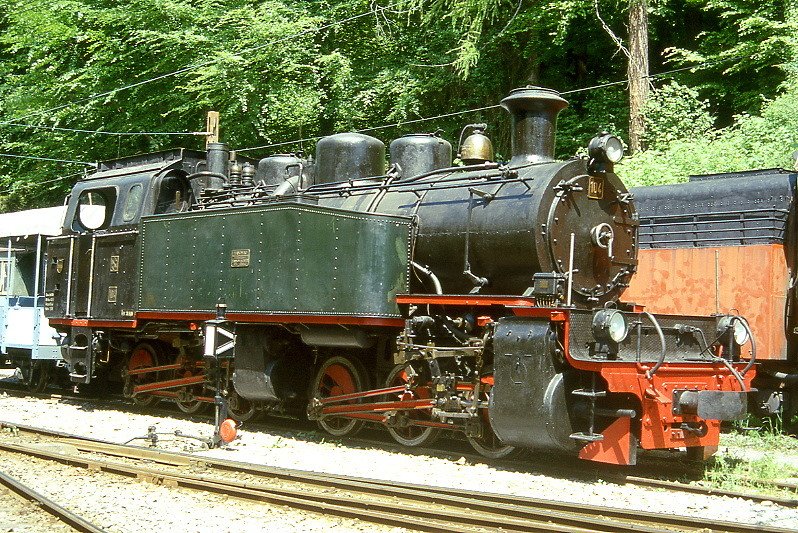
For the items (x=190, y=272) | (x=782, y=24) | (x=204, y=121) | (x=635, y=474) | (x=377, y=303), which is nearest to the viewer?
(x=635, y=474)

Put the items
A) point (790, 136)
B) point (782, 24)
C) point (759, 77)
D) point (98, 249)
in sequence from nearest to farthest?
point (98, 249)
point (790, 136)
point (782, 24)
point (759, 77)

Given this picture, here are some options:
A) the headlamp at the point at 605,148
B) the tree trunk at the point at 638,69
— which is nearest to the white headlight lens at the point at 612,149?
the headlamp at the point at 605,148

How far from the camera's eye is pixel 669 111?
15.7 meters

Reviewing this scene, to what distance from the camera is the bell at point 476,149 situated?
9023mm

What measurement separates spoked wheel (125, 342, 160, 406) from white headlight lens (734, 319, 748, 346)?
7.40 metres

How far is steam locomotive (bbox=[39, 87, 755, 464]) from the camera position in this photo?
23.9 ft

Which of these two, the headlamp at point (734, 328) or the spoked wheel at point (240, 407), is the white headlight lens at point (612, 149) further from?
the spoked wheel at point (240, 407)

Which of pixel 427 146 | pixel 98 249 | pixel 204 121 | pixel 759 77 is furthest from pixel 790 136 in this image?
pixel 204 121

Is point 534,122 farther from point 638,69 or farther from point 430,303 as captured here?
point 638,69

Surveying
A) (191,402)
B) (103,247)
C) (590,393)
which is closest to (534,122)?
(590,393)

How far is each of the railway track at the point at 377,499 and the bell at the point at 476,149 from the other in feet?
12.1

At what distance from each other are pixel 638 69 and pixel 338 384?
9.42m

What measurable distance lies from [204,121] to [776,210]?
15.2m

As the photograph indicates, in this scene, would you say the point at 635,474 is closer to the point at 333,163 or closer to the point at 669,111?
the point at 333,163
